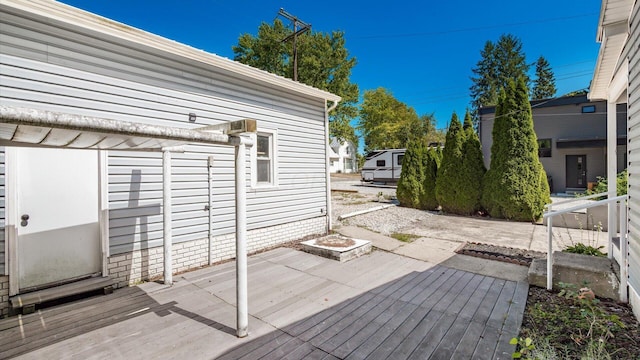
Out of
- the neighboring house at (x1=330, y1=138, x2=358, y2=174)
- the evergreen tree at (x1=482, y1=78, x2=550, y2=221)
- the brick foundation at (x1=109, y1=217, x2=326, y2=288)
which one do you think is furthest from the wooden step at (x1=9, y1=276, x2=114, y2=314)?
the neighboring house at (x1=330, y1=138, x2=358, y2=174)

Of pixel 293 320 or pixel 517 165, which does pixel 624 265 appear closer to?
pixel 293 320

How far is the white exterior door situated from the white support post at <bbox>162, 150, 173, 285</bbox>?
768 millimetres

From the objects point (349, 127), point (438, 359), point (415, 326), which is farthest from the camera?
point (349, 127)

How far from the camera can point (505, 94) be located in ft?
28.1

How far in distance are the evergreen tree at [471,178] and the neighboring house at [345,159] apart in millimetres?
31564

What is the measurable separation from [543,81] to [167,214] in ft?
146

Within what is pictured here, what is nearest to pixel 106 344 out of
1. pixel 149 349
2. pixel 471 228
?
pixel 149 349

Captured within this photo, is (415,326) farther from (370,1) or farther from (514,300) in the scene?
(370,1)

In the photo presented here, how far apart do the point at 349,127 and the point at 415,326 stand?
20769 millimetres

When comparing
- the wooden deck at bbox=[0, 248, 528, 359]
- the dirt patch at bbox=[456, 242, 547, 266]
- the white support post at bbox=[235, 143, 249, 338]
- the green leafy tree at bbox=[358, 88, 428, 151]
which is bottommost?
the wooden deck at bbox=[0, 248, 528, 359]

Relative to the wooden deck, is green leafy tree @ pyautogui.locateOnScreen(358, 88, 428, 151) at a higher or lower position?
higher

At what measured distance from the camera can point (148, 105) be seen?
4.05 meters

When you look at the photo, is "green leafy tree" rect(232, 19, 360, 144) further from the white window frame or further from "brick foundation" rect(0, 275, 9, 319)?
"brick foundation" rect(0, 275, 9, 319)

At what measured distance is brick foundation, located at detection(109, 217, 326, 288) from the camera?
12.6 ft
